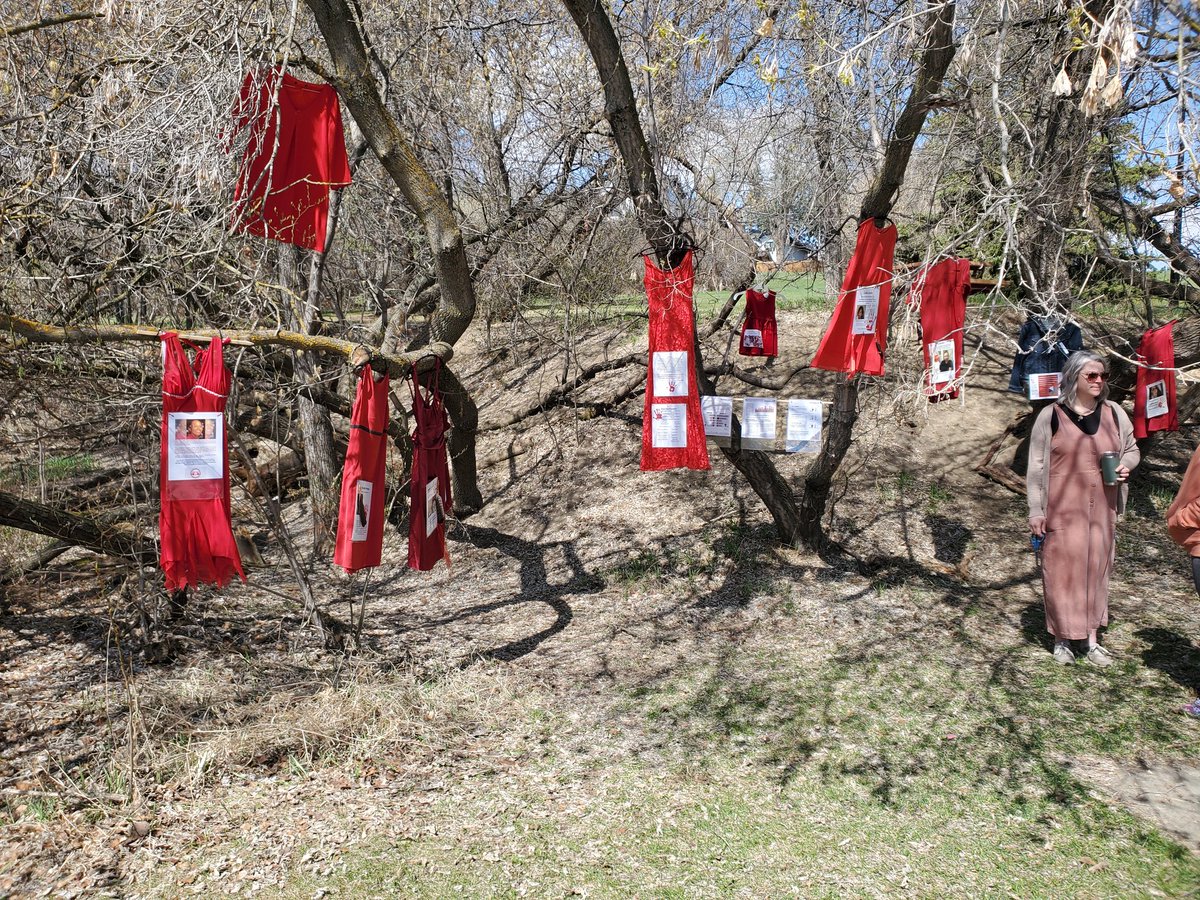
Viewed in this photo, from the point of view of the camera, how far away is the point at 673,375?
6102mm

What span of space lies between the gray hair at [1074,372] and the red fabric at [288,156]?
4755mm

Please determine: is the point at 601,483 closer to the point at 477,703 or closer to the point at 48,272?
the point at 477,703

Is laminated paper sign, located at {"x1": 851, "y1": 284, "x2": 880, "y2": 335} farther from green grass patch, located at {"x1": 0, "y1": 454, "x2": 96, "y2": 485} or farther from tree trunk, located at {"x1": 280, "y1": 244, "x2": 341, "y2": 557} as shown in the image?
green grass patch, located at {"x1": 0, "y1": 454, "x2": 96, "y2": 485}

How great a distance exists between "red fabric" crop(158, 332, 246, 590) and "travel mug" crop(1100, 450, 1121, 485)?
204 inches

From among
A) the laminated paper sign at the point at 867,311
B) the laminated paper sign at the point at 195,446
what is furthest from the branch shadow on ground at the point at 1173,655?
the laminated paper sign at the point at 195,446

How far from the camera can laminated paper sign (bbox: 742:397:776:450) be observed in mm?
6793

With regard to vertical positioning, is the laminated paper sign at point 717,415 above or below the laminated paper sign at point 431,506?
above

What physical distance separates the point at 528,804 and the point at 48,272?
5.00 meters

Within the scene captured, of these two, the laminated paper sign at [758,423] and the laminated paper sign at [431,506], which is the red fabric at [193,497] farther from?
the laminated paper sign at [758,423]

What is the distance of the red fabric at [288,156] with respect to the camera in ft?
17.6

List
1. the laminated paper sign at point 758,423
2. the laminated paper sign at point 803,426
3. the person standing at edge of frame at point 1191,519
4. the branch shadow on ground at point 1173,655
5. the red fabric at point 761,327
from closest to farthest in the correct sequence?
1. the person standing at edge of frame at point 1191,519
2. the branch shadow on ground at point 1173,655
3. the laminated paper sign at point 758,423
4. the laminated paper sign at point 803,426
5. the red fabric at point 761,327

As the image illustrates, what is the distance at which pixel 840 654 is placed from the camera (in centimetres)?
588

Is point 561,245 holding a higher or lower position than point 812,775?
higher

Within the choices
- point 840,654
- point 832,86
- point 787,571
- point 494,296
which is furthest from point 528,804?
point 494,296
